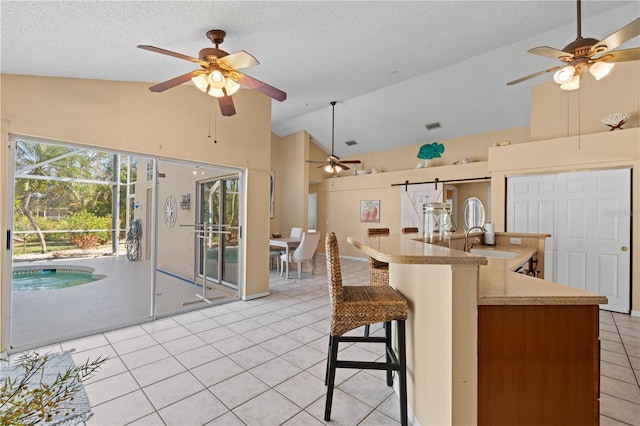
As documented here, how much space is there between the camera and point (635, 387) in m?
2.24

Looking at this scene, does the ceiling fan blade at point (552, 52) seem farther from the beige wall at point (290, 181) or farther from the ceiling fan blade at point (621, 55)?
the beige wall at point (290, 181)

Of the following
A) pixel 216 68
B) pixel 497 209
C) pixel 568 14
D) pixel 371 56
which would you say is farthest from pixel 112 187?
pixel 568 14

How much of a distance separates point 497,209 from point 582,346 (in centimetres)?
424

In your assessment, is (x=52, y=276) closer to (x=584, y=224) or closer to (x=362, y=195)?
(x=362, y=195)

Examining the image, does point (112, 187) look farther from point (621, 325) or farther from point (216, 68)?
point (621, 325)

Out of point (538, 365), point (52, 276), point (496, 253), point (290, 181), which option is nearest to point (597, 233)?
point (496, 253)

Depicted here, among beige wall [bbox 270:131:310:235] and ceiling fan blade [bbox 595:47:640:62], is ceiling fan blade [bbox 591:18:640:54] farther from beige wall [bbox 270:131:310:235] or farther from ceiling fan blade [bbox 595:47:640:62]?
beige wall [bbox 270:131:310:235]

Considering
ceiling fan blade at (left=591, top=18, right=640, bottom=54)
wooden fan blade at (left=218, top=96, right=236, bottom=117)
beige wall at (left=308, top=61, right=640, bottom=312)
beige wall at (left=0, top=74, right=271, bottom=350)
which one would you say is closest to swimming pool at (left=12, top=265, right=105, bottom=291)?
beige wall at (left=0, top=74, right=271, bottom=350)

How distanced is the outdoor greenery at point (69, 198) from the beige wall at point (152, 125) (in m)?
3.21

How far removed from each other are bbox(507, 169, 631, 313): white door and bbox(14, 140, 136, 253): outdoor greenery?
7.78m

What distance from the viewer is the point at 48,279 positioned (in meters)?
6.02

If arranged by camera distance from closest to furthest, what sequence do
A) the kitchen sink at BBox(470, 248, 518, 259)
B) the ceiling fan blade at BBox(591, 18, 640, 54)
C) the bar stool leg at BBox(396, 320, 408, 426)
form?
the bar stool leg at BBox(396, 320, 408, 426) < the ceiling fan blade at BBox(591, 18, 640, 54) < the kitchen sink at BBox(470, 248, 518, 259)

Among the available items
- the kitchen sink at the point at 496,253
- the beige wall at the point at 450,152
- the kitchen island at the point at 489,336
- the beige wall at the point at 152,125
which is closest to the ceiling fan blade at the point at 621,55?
the kitchen sink at the point at 496,253

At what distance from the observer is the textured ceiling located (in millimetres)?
2139
